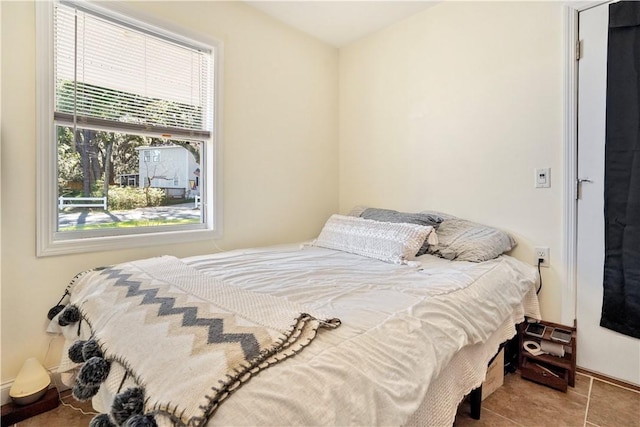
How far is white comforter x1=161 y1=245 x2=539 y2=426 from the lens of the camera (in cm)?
71

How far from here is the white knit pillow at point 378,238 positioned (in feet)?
6.41

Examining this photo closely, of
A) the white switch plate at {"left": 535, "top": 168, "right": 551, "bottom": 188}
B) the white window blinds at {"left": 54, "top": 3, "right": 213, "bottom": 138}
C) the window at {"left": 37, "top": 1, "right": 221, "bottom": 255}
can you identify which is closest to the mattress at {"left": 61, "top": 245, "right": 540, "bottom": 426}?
the white switch plate at {"left": 535, "top": 168, "right": 551, "bottom": 188}

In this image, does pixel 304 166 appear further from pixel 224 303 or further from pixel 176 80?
pixel 224 303

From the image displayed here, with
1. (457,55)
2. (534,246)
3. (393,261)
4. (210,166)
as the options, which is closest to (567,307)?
(534,246)

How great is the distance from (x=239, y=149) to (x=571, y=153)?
2.16 m

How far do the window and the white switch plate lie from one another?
2124mm

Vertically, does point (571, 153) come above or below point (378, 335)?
above

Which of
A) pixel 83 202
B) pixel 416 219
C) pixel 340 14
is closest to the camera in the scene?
pixel 83 202

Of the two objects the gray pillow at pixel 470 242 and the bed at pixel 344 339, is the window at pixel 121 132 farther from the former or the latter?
the gray pillow at pixel 470 242

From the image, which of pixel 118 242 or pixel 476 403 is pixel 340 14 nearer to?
pixel 118 242

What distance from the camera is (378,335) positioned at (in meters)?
0.97

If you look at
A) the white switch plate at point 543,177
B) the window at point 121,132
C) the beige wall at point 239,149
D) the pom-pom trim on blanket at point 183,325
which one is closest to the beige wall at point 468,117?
the white switch plate at point 543,177

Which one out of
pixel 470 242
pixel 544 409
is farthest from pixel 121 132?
pixel 544 409

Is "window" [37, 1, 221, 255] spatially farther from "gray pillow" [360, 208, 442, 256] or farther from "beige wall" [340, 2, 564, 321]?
"beige wall" [340, 2, 564, 321]
